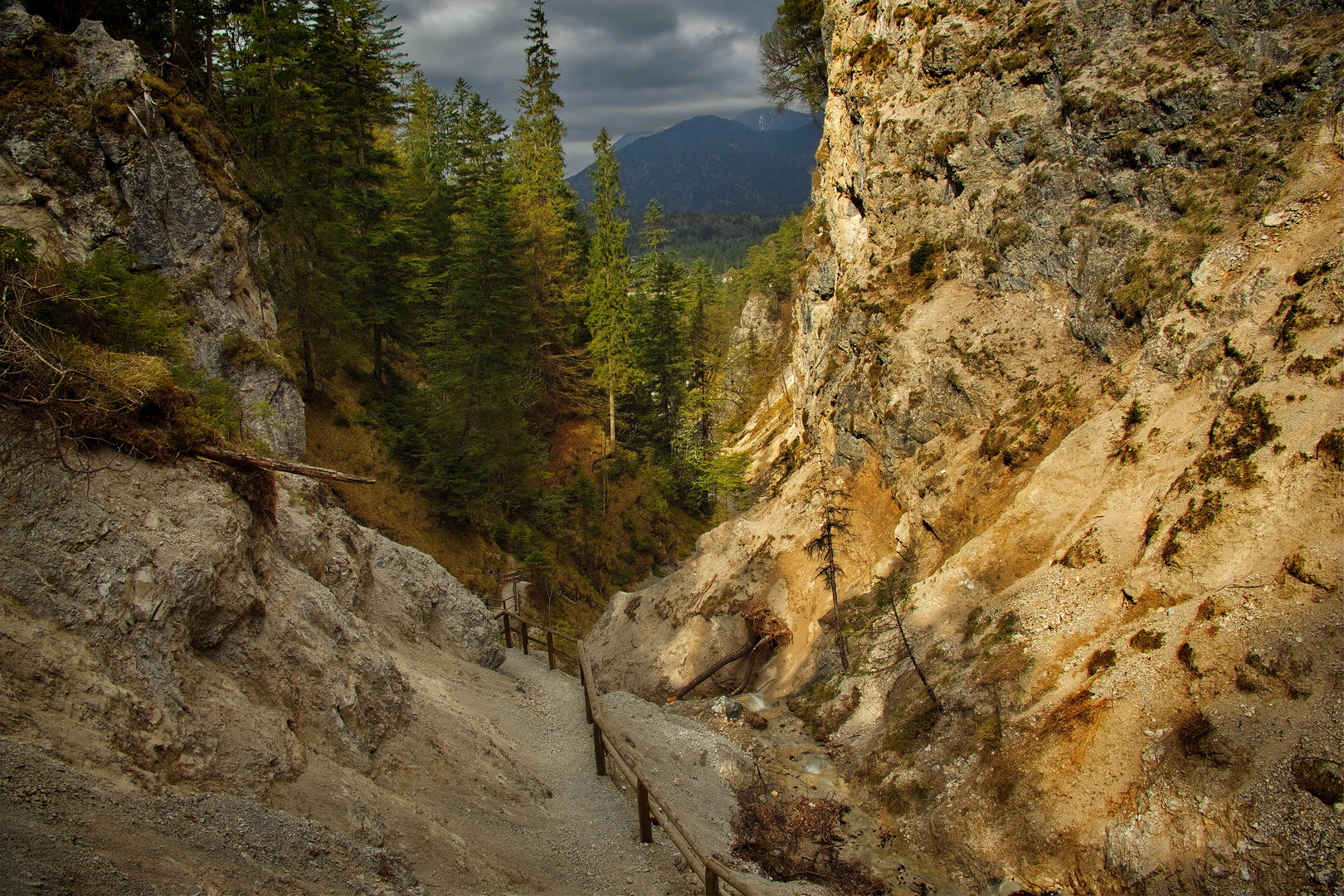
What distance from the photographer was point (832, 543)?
64.1 feet

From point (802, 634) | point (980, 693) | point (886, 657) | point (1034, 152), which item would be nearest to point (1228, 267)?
point (1034, 152)

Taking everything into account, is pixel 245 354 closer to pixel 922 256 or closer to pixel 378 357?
pixel 378 357

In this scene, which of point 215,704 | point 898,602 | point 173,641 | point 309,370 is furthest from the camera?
point 309,370

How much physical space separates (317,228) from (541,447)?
1226 centimetres

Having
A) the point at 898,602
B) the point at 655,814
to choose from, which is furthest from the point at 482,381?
the point at 655,814

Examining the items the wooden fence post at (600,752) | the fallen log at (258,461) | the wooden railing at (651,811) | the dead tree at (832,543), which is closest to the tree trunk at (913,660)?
the dead tree at (832,543)

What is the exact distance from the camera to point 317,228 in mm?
25062

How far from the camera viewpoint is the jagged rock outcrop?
14.7 meters

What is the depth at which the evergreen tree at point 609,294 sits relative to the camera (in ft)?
113

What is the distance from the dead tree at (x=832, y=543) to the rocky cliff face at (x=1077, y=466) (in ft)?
0.87

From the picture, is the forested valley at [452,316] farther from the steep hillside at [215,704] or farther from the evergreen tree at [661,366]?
the steep hillside at [215,704]

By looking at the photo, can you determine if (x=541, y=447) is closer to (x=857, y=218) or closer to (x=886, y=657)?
(x=857, y=218)

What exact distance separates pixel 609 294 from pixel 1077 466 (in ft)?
83.7

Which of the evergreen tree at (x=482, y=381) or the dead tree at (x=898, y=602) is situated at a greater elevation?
the evergreen tree at (x=482, y=381)
